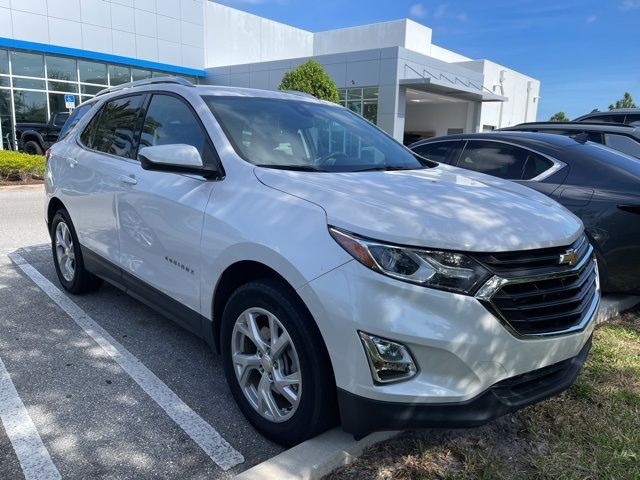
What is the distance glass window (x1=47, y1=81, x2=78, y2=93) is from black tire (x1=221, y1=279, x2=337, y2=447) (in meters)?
23.8

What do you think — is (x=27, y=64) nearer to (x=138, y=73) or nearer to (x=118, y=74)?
(x=118, y=74)

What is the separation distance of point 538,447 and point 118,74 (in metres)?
26.9

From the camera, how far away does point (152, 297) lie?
3.49m

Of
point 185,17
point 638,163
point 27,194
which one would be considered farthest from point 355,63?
point 638,163

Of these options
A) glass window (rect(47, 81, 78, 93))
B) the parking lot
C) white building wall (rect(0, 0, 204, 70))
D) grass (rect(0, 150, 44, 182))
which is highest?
white building wall (rect(0, 0, 204, 70))

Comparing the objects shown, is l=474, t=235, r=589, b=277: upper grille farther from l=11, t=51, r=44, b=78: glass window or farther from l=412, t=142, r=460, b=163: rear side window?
l=11, t=51, r=44, b=78: glass window

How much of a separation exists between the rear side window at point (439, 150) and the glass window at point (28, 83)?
69.6 feet

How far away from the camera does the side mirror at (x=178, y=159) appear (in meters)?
2.89

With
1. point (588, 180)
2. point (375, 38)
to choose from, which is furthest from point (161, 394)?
point (375, 38)

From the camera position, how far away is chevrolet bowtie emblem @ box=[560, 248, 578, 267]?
2.36 meters

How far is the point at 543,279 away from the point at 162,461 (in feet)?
6.66

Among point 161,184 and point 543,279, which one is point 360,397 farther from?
point 161,184

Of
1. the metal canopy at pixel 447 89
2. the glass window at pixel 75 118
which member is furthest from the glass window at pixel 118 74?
the glass window at pixel 75 118

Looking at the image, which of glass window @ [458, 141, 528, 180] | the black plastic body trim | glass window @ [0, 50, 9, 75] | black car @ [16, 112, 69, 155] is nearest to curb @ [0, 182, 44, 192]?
black car @ [16, 112, 69, 155]
